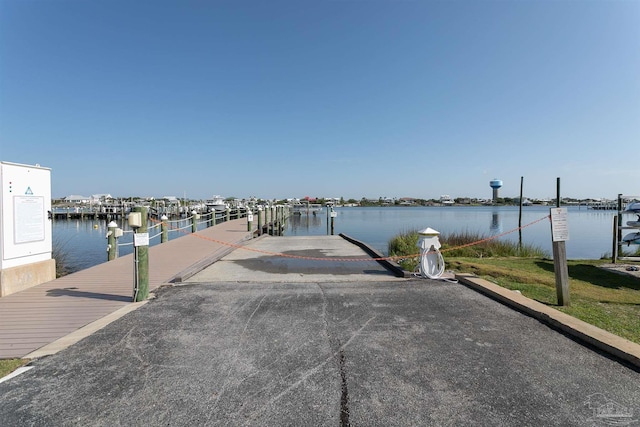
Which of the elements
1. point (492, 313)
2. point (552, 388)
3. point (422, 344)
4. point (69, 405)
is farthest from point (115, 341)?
point (492, 313)

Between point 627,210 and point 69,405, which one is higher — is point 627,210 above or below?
above

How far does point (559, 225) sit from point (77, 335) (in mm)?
7469

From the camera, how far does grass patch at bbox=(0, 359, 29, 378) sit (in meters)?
3.04

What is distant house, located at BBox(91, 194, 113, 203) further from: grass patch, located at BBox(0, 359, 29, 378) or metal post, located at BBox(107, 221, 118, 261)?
grass patch, located at BBox(0, 359, 29, 378)

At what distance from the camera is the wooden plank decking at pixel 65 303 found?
3855 millimetres

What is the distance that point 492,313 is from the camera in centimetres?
482

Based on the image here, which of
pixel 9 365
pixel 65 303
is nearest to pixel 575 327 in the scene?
pixel 9 365

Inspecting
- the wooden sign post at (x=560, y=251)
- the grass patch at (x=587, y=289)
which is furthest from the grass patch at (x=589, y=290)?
the wooden sign post at (x=560, y=251)

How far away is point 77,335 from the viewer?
12.9 feet

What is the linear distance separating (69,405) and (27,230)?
16.2 ft

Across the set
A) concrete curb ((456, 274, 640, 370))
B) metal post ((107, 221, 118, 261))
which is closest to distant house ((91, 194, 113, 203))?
metal post ((107, 221, 118, 261))

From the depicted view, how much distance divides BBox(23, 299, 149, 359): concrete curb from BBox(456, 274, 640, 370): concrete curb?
6.10 meters

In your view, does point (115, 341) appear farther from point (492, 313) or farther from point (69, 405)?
point (492, 313)

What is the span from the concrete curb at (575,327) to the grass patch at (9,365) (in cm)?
623
